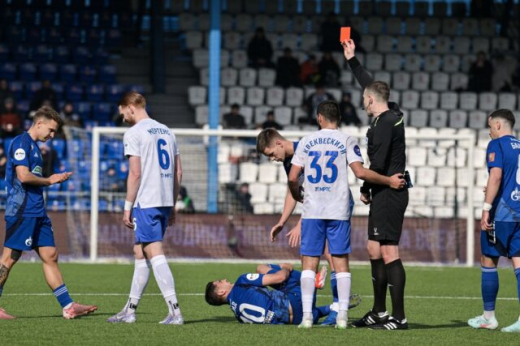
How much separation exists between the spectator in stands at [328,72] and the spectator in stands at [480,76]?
11.4ft

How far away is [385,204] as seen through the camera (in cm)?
915

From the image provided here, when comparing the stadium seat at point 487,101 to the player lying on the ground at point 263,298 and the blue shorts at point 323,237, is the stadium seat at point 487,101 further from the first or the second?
the blue shorts at point 323,237

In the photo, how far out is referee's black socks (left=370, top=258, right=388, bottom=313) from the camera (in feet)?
30.6

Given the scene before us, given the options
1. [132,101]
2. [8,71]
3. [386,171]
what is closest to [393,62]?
[8,71]

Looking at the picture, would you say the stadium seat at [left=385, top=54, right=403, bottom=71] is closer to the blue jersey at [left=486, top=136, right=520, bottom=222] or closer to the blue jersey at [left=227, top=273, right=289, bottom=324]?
the blue jersey at [left=486, top=136, right=520, bottom=222]

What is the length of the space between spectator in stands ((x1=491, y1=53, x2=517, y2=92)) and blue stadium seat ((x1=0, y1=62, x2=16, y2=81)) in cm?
1196

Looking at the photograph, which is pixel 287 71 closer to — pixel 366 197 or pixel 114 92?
pixel 114 92

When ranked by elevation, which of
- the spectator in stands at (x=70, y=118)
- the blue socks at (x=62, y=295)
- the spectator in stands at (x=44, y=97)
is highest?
the spectator in stands at (x=44, y=97)

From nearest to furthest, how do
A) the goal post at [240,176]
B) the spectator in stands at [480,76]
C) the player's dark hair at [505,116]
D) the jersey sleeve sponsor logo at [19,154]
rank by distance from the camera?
the player's dark hair at [505,116] < the jersey sleeve sponsor logo at [19,154] < the goal post at [240,176] < the spectator in stands at [480,76]

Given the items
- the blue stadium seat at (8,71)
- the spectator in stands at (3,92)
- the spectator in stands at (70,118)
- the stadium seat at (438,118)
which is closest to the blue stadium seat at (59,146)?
the spectator in stands at (70,118)

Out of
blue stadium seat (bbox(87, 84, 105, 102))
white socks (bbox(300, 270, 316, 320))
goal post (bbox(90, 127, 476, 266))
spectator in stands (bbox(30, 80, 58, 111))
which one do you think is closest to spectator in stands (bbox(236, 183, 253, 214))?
goal post (bbox(90, 127, 476, 266))

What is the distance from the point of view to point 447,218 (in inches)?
784

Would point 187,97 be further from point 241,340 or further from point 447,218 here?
point 241,340

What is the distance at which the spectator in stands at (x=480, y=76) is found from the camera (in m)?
25.9
